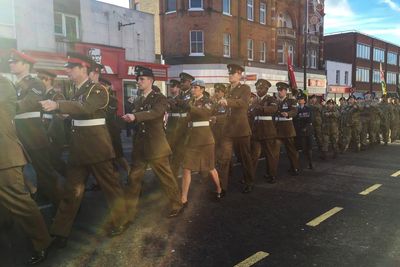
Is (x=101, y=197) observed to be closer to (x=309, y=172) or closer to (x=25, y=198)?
(x=25, y=198)

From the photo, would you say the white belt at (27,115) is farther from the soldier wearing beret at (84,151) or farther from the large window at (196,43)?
the large window at (196,43)

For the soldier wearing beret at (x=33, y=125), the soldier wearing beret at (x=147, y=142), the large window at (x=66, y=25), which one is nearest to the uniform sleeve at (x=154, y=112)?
the soldier wearing beret at (x=147, y=142)

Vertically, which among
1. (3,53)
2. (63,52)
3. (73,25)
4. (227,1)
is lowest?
(3,53)

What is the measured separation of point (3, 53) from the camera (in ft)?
17.5

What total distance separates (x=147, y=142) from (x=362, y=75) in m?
52.6

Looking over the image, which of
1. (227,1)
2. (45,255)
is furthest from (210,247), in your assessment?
(227,1)

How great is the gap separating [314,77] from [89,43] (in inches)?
1037

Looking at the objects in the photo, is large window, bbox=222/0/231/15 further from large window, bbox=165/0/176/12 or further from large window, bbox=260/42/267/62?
large window, bbox=260/42/267/62

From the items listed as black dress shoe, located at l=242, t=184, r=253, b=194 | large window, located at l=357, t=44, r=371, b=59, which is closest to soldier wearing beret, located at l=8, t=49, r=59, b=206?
black dress shoe, located at l=242, t=184, r=253, b=194

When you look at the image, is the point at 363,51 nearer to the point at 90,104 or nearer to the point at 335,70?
the point at 335,70

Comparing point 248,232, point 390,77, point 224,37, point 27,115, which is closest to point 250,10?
point 224,37

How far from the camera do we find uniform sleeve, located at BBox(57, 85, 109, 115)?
4.32 metres

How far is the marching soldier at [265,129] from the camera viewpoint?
7.79 metres

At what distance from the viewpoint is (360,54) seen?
52.7 meters
